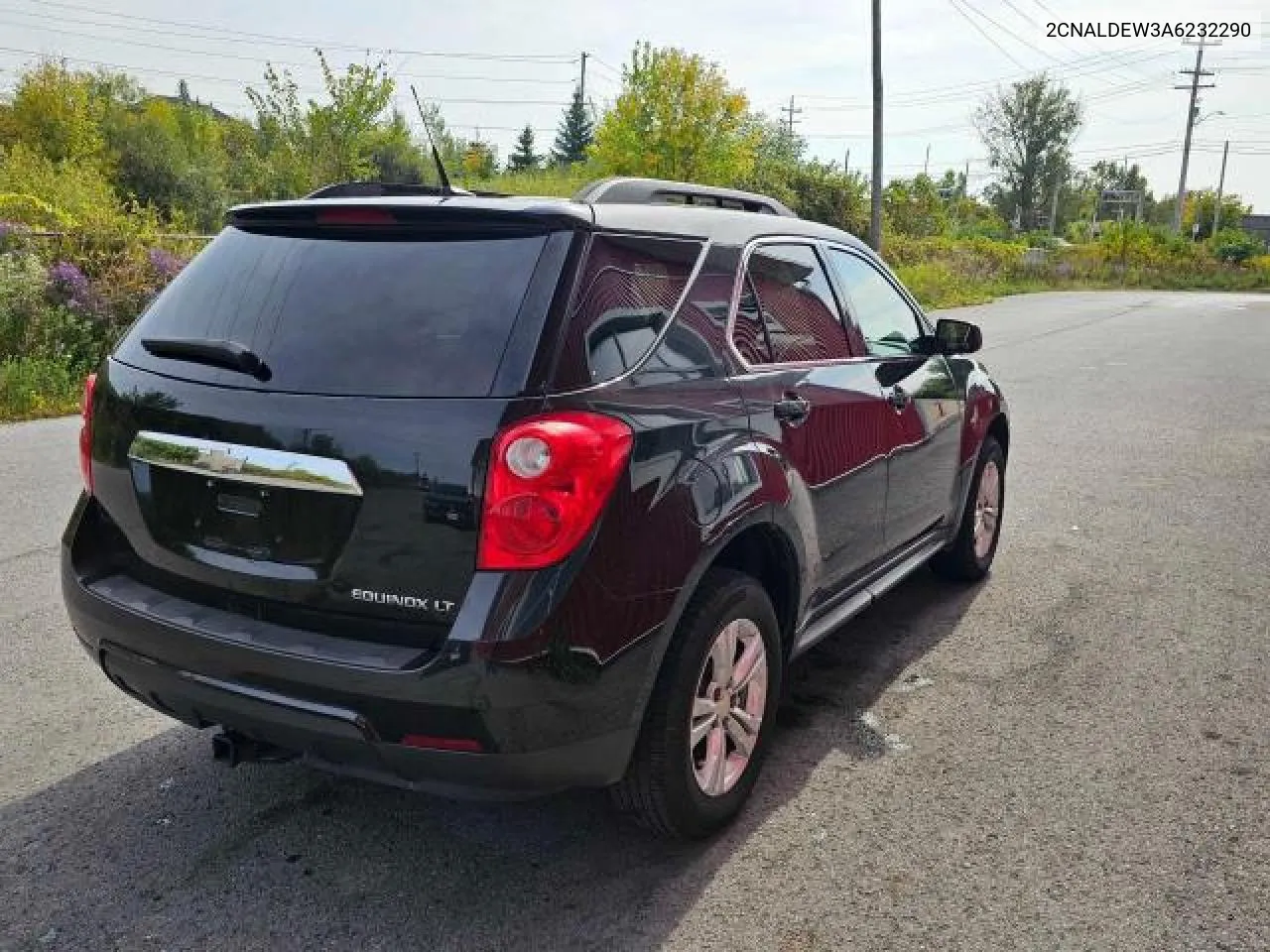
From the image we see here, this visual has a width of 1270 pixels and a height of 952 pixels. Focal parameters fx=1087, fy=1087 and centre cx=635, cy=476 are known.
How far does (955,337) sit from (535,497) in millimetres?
2856

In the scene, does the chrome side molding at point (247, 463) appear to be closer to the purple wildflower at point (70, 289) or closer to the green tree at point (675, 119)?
the purple wildflower at point (70, 289)

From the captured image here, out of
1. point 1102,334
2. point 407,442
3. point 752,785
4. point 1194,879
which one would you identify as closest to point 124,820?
point 407,442

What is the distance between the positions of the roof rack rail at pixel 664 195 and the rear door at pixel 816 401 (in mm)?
328

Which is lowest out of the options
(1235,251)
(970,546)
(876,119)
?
(1235,251)

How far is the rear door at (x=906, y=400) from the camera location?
401 cm

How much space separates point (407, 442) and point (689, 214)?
122cm

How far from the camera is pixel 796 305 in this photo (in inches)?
140

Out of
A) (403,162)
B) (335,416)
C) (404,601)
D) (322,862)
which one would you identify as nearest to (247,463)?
(335,416)

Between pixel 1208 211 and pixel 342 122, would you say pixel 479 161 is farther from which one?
pixel 1208 211

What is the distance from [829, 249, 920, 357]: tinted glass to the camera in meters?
4.03

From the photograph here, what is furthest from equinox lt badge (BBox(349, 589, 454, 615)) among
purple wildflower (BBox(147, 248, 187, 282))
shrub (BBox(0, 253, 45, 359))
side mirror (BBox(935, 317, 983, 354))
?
purple wildflower (BBox(147, 248, 187, 282))

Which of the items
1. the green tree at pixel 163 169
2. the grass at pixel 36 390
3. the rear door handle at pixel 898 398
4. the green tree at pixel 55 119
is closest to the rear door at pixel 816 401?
the rear door handle at pixel 898 398

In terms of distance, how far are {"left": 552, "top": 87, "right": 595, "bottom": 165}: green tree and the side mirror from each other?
274ft

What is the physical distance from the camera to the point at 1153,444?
9.34 meters
